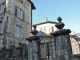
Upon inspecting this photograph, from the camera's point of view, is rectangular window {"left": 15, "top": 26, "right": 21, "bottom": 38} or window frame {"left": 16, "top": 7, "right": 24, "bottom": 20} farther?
window frame {"left": 16, "top": 7, "right": 24, "bottom": 20}

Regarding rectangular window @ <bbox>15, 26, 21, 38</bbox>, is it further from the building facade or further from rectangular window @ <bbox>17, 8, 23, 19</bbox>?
rectangular window @ <bbox>17, 8, 23, 19</bbox>

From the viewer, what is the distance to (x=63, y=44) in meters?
4.29

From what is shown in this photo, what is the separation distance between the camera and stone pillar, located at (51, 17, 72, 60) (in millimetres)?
4070

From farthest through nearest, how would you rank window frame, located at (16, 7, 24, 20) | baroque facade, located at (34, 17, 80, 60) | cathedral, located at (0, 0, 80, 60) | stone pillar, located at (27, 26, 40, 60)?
window frame, located at (16, 7, 24, 20), baroque facade, located at (34, 17, 80, 60), cathedral, located at (0, 0, 80, 60), stone pillar, located at (27, 26, 40, 60)

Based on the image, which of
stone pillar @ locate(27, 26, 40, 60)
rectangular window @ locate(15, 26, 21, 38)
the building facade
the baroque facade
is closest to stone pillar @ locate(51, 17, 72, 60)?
stone pillar @ locate(27, 26, 40, 60)

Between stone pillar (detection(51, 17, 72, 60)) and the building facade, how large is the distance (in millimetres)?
9097

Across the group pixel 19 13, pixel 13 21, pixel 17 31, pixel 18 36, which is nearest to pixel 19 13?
pixel 19 13

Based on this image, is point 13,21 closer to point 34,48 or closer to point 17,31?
point 17,31

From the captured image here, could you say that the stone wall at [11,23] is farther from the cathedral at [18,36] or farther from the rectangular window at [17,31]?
the rectangular window at [17,31]

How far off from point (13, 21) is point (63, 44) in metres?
11.3

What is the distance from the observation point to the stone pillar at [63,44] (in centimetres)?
407

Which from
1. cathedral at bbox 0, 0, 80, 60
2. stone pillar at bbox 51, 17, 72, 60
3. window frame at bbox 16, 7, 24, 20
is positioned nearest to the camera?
stone pillar at bbox 51, 17, 72, 60

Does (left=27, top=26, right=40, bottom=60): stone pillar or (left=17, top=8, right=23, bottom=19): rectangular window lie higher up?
(left=17, top=8, right=23, bottom=19): rectangular window

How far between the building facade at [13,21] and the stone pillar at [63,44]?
9.10 m
